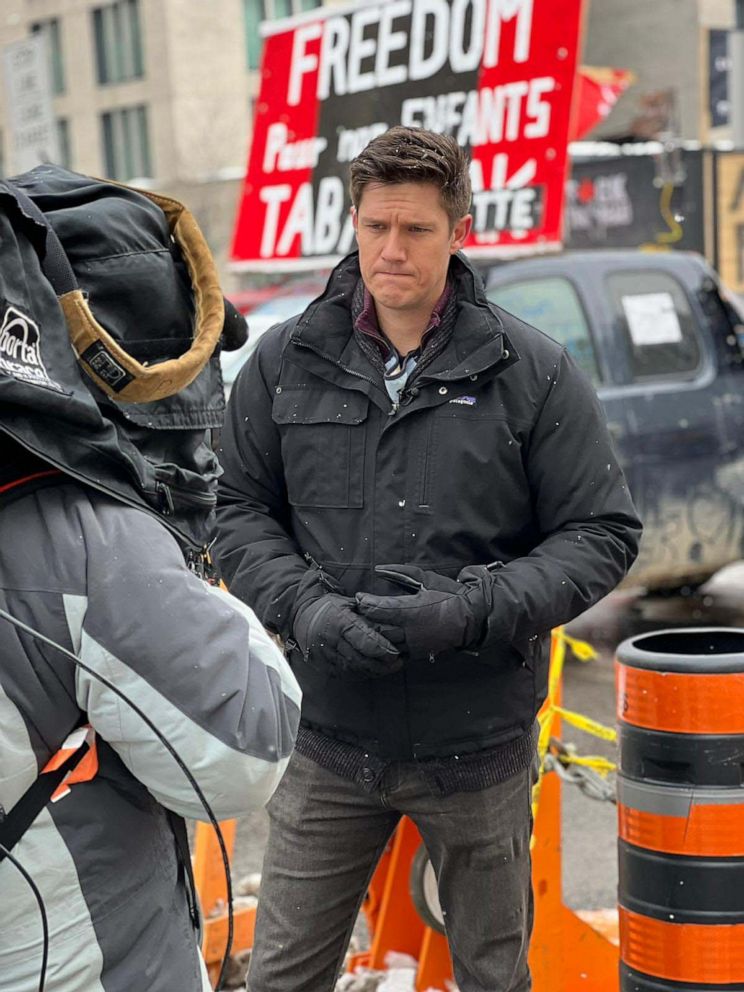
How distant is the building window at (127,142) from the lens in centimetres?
4530

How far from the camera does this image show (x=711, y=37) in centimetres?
3903

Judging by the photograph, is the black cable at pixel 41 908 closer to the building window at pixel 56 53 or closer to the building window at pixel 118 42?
the building window at pixel 118 42

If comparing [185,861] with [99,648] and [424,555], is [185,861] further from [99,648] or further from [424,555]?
[424,555]

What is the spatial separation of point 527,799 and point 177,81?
43248 millimetres

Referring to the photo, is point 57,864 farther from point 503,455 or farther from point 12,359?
point 503,455

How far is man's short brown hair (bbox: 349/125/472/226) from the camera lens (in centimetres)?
265

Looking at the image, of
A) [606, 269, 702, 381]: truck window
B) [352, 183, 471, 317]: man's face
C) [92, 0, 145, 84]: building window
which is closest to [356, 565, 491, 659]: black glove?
[352, 183, 471, 317]: man's face

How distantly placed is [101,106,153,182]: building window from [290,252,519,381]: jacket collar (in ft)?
145

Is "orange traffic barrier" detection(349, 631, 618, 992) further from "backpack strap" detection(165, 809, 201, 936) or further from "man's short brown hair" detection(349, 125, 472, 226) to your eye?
"backpack strap" detection(165, 809, 201, 936)

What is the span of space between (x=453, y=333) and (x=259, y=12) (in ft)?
148

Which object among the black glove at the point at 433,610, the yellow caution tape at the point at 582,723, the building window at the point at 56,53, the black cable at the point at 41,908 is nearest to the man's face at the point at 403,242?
the black glove at the point at 433,610

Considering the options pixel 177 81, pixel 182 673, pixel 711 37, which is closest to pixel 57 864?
pixel 182 673

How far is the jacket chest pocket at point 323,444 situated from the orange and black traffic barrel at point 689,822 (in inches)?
30.0

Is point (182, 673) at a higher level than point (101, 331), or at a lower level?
lower
